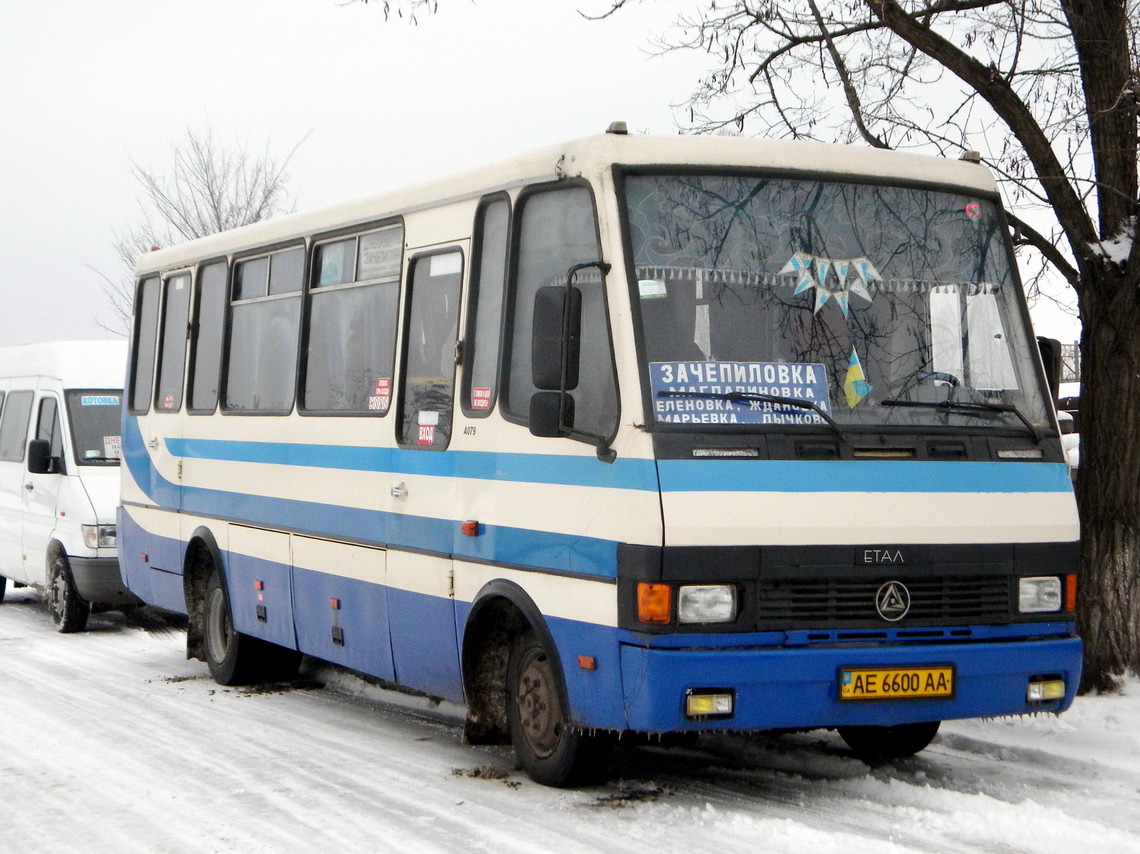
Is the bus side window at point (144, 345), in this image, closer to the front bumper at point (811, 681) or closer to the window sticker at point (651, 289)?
the window sticker at point (651, 289)

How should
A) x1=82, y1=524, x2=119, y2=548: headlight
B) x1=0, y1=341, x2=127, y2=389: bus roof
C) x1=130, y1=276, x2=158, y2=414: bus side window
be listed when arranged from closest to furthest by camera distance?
x1=130, y1=276, x2=158, y2=414: bus side window, x1=82, y1=524, x2=119, y2=548: headlight, x1=0, y1=341, x2=127, y2=389: bus roof

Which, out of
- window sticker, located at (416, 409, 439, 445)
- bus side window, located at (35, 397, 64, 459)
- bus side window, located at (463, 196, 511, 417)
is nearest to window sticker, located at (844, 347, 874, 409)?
bus side window, located at (463, 196, 511, 417)

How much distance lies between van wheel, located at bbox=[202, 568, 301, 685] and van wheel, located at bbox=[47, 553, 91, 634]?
132 inches

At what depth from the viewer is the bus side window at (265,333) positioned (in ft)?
35.6

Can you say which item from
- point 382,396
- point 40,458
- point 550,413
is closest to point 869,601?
point 550,413

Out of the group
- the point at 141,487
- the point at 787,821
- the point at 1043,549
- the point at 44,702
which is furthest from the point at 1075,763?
the point at 141,487

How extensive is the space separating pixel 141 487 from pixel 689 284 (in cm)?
720

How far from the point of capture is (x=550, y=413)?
7.37 meters

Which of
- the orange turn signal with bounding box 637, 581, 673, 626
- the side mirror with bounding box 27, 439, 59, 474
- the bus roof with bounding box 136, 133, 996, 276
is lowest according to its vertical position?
the orange turn signal with bounding box 637, 581, 673, 626

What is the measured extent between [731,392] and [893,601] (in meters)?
1.13

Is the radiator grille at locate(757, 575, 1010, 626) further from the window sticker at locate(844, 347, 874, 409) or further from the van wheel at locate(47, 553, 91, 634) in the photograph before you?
the van wheel at locate(47, 553, 91, 634)

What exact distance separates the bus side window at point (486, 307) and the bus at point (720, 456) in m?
0.02

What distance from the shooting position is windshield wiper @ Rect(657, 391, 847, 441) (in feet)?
23.4

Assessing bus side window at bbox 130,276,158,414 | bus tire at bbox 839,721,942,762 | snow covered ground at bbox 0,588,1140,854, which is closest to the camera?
snow covered ground at bbox 0,588,1140,854
